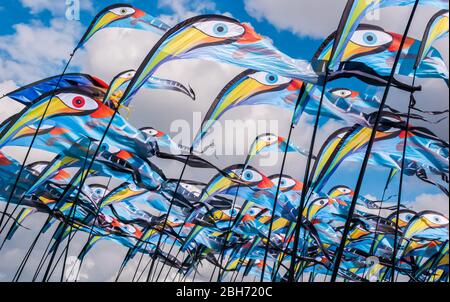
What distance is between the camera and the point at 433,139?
2031cm

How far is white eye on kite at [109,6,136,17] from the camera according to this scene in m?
18.1

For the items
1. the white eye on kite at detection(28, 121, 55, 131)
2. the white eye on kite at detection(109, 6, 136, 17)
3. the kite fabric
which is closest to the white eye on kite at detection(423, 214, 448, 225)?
the kite fabric

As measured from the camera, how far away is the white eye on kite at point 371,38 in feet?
54.3

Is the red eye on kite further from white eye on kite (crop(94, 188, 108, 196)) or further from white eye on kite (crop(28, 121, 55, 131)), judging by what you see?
white eye on kite (crop(94, 188, 108, 196))

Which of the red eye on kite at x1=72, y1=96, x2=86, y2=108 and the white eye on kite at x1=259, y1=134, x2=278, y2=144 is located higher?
the white eye on kite at x1=259, y1=134, x2=278, y2=144

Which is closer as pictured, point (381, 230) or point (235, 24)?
point (235, 24)

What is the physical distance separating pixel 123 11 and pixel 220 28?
4.01 meters

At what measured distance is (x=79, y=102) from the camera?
21.7 m

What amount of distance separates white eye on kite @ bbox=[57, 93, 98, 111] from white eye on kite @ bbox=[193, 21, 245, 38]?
24.3 ft

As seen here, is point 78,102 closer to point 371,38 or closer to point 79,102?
point 79,102
